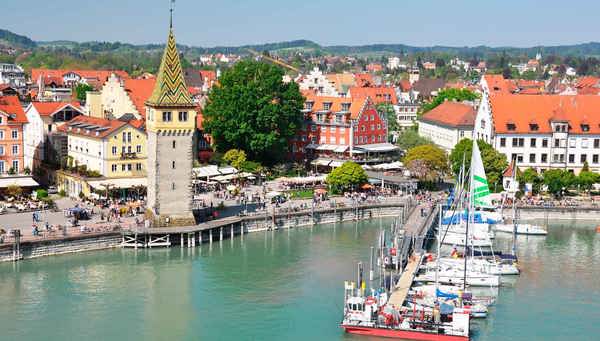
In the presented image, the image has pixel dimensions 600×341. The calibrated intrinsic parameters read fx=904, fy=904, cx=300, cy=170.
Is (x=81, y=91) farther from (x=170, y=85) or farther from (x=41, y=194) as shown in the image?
(x=170, y=85)

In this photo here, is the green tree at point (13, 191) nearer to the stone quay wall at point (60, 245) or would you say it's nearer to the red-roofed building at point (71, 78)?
the stone quay wall at point (60, 245)

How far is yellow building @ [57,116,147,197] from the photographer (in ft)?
221

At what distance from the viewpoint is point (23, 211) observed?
63.0 metres

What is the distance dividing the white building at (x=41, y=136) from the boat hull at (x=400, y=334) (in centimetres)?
4030

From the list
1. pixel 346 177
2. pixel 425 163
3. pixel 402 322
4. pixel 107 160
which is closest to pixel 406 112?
pixel 425 163

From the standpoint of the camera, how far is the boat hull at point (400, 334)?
133 feet

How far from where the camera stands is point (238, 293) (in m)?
48.2

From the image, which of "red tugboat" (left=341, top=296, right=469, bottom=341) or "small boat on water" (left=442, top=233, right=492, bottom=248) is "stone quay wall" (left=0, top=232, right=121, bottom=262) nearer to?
"red tugboat" (left=341, top=296, right=469, bottom=341)

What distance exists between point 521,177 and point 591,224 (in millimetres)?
8041

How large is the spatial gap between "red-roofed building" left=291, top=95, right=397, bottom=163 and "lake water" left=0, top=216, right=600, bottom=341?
2299 centimetres

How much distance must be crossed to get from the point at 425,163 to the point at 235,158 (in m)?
16.5

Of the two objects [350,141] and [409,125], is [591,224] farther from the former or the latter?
[409,125]

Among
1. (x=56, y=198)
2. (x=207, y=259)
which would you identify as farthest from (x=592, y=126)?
(x=56, y=198)

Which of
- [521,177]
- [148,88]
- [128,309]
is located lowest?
[128,309]
